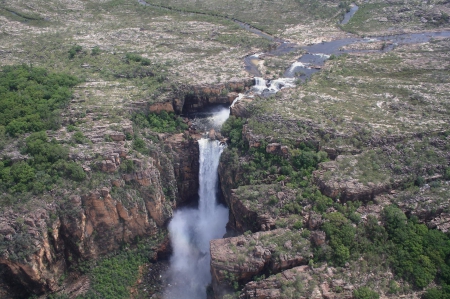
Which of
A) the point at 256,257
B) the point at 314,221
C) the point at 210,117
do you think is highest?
the point at 210,117

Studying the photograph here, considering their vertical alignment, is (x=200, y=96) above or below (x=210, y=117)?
above

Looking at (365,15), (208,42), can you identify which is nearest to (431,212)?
(208,42)

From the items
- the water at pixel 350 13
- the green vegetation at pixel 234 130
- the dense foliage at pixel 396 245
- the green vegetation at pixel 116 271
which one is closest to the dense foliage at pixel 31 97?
the green vegetation at pixel 116 271

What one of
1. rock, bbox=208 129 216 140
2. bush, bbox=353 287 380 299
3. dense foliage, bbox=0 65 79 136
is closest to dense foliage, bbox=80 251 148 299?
rock, bbox=208 129 216 140

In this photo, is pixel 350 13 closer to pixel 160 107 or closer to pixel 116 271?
pixel 160 107

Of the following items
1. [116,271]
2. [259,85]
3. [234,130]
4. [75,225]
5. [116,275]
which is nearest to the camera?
[75,225]

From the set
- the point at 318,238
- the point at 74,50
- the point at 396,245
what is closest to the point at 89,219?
the point at 318,238
